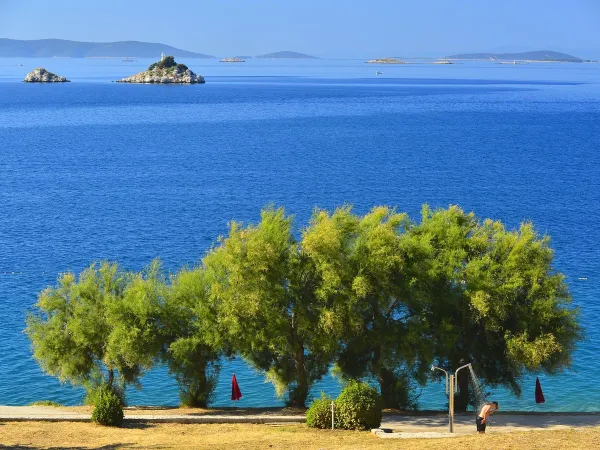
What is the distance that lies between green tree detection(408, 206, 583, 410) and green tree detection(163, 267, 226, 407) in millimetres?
8854

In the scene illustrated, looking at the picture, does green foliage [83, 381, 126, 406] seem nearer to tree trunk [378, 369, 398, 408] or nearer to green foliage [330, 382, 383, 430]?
green foliage [330, 382, 383, 430]

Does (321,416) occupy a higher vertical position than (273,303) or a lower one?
lower

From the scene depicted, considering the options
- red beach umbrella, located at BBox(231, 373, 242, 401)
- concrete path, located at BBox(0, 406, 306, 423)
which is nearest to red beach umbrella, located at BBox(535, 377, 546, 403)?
concrete path, located at BBox(0, 406, 306, 423)

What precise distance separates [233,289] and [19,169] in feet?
264

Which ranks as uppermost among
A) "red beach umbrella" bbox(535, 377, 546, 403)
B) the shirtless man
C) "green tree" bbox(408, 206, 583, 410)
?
"green tree" bbox(408, 206, 583, 410)

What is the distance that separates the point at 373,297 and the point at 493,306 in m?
4.84

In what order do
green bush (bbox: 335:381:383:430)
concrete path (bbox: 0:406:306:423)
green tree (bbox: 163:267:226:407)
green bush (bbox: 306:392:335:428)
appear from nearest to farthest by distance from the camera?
green bush (bbox: 335:381:383:430), green bush (bbox: 306:392:335:428), concrete path (bbox: 0:406:306:423), green tree (bbox: 163:267:226:407)

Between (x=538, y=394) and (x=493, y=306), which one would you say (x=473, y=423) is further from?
(x=538, y=394)

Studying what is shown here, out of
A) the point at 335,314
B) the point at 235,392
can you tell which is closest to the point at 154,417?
the point at 335,314

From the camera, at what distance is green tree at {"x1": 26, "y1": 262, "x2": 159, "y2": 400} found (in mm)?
36250

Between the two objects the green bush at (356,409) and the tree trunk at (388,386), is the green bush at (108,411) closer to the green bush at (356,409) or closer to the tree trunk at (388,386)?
the green bush at (356,409)

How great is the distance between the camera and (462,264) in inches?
1470

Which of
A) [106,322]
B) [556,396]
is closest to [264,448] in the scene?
[106,322]

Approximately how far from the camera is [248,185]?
95938 mm
